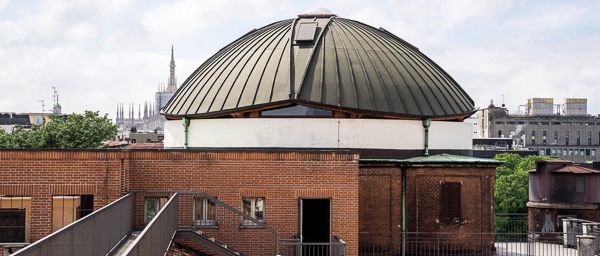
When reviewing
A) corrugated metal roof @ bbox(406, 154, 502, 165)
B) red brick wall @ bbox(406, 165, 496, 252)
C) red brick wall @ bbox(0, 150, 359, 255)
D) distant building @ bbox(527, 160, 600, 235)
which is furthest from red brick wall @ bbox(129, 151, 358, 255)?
distant building @ bbox(527, 160, 600, 235)

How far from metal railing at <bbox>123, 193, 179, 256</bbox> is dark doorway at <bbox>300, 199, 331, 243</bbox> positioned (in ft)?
19.5

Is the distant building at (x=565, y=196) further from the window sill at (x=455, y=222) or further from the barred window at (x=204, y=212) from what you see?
the barred window at (x=204, y=212)

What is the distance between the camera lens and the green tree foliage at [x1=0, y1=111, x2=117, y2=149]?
70688 mm

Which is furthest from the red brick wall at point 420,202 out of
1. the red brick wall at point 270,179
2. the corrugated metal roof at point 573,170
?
the corrugated metal roof at point 573,170

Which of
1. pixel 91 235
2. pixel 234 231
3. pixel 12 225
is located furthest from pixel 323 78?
pixel 91 235

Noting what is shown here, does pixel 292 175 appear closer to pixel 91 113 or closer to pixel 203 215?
pixel 203 215

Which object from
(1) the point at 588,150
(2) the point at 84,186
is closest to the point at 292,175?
(2) the point at 84,186

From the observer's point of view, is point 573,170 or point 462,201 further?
point 573,170

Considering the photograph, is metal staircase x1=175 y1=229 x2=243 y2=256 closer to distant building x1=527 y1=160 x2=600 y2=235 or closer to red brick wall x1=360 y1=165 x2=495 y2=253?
red brick wall x1=360 y1=165 x2=495 y2=253

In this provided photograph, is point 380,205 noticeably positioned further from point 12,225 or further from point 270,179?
point 12,225

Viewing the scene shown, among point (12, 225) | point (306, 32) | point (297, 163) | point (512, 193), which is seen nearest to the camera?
point (12, 225)

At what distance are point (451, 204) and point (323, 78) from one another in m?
7.27

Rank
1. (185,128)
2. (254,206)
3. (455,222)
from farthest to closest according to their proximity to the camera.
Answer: (185,128) → (455,222) → (254,206)

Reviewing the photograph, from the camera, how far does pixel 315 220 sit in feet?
95.3
